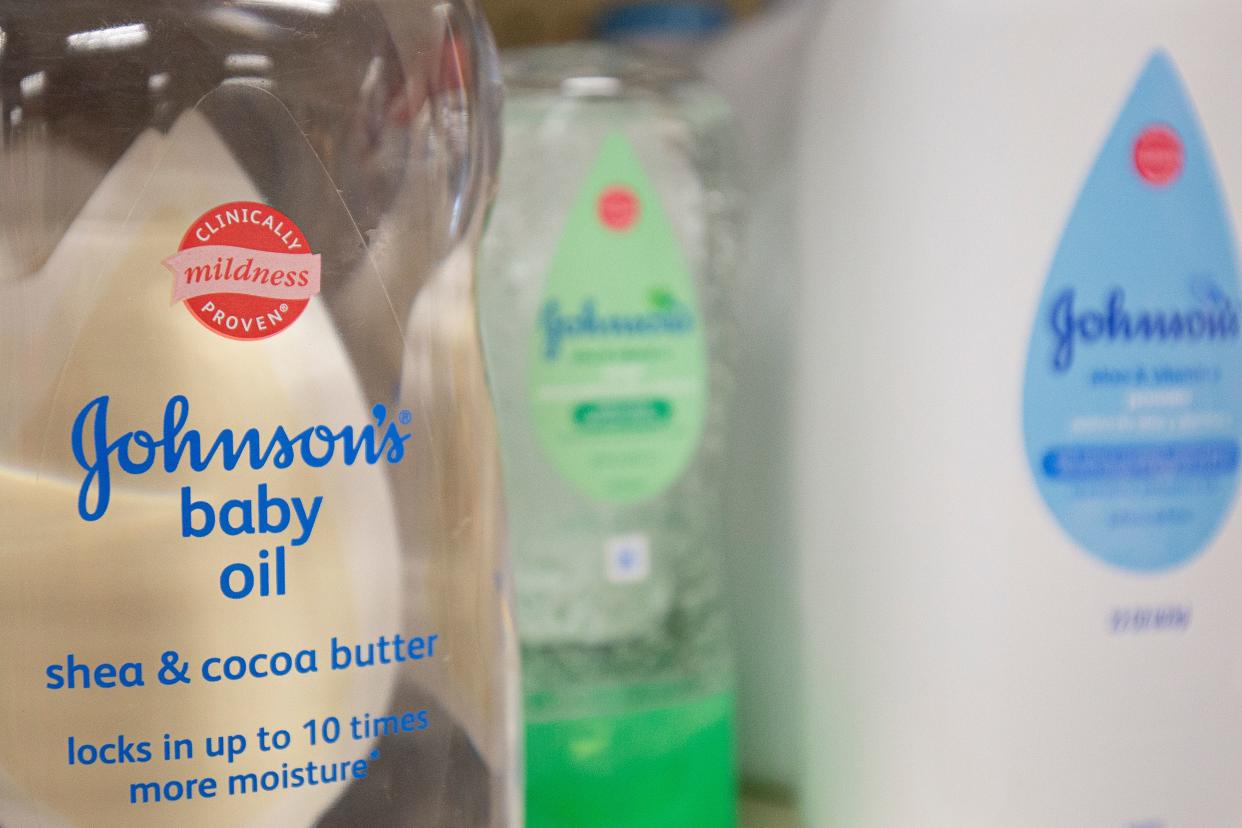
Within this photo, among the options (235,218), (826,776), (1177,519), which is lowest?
(826,776)

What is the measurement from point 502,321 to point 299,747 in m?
0.23

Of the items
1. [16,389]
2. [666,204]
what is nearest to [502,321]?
[666,204]

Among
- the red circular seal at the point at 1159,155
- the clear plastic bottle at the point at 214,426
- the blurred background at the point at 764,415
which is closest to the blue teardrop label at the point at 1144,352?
the red circular seal at the point at 1159,155

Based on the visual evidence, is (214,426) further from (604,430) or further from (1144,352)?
(1144,352)

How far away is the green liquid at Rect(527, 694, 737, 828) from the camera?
0.56m

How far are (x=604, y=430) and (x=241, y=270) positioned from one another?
0.69 feet

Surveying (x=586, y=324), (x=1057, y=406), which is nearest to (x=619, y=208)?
(x=586, y=324)

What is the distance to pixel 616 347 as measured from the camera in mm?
563

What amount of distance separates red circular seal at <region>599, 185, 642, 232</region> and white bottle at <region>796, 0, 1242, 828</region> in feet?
0.37

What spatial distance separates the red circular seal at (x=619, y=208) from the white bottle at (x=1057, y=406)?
0.11m

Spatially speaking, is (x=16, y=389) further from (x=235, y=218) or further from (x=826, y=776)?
(x=826, y=776)

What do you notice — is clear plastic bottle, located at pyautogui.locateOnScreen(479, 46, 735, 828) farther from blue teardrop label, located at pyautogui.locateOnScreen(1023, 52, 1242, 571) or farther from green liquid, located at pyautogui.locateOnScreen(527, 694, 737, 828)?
blue teardrop label, located at pyautogui.locateOnScreen(1023, 52, 1242, 571)

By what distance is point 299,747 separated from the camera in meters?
0.40

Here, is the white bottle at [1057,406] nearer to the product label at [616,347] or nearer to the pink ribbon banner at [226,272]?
the product label at [616,347]
